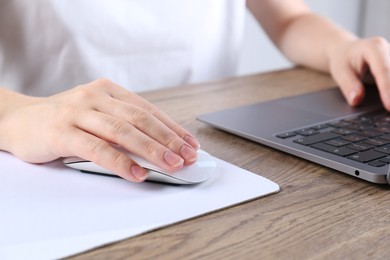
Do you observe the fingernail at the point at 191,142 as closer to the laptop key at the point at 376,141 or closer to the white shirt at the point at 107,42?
the laptop key at the point at 376,141

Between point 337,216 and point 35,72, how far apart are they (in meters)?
0.67

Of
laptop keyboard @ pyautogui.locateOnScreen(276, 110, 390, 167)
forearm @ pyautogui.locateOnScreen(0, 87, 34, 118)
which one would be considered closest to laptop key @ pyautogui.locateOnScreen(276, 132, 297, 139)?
laptop keyboard @ pyautogui.locateOnScreen(276, 110, 390, 167)

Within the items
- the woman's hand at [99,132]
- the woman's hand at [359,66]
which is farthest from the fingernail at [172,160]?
the woman's hand at [359,66]

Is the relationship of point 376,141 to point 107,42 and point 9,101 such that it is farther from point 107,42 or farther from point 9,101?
point 107,42

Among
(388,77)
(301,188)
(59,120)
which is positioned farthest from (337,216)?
(388,77)

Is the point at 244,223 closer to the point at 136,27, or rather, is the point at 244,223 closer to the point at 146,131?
the point at 146,131

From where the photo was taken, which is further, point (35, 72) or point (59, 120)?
point (35, 72)

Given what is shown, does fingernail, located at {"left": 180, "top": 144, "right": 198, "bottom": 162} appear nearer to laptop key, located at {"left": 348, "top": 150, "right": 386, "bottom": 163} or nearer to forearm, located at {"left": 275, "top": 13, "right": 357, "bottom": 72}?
laptop key, located at {"left": 348, "top": 150, "right": 386, "bottom": 163}

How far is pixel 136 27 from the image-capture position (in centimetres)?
107

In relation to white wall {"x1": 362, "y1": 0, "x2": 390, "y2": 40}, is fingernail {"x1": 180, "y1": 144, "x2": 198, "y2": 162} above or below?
above

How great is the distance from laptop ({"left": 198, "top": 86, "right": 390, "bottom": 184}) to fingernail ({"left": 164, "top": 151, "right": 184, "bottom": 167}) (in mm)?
146

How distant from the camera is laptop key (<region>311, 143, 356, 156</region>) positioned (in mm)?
598

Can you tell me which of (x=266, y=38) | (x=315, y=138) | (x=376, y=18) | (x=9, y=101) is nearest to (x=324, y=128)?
(x=315, y=138)

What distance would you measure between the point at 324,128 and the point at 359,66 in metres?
0.26
